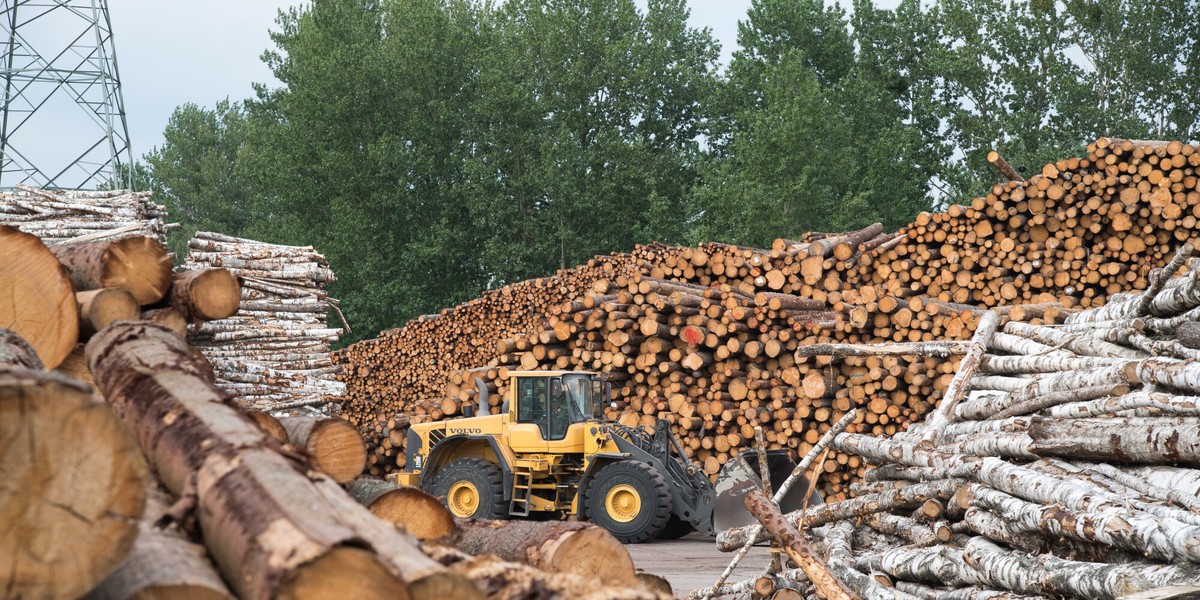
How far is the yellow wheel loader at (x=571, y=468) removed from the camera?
417 inches

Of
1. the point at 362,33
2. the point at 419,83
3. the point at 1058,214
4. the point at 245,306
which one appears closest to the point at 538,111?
the point at 419,83

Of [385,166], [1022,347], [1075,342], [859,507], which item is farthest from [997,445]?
[385,166]

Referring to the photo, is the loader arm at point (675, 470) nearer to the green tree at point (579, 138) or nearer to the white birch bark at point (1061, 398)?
the white birch bark at point (1061, 398)

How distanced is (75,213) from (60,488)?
7323 millimetres

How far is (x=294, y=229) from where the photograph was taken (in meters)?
28.7

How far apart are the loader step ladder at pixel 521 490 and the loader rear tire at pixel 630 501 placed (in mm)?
860

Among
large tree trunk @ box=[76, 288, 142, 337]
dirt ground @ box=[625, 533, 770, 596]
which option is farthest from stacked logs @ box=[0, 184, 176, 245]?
dirt ground @ box=[625, 533, 770, 596]

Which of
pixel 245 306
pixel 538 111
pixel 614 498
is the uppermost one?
pixel 538 111

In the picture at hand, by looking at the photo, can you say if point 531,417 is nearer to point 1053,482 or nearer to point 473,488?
point 473,488

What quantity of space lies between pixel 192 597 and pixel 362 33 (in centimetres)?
2981

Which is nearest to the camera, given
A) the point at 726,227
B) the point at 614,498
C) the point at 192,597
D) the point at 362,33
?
the point at 192,597

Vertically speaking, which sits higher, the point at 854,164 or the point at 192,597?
the point at 854,164

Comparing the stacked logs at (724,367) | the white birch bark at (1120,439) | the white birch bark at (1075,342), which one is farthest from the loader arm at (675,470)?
the white birch bark at (1120,439)

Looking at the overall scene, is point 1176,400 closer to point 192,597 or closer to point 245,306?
point 192,597
